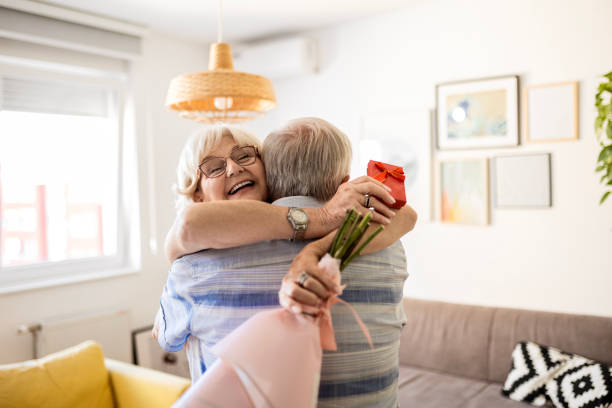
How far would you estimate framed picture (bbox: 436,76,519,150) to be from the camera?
118 inches

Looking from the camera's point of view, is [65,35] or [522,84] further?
[65,35]

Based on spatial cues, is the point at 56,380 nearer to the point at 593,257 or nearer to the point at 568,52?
the point at 593,257

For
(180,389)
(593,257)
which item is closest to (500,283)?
(593,257)

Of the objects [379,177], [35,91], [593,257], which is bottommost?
[593,257]

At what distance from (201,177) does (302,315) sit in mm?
608

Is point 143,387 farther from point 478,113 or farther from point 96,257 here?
point 478,113

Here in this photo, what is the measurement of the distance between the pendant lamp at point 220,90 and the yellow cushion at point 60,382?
133cm

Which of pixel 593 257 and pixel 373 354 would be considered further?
pixel 593 257

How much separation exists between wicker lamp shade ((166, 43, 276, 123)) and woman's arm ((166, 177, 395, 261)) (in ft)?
3.09

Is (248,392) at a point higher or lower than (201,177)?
lower

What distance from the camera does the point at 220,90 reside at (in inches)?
73.9

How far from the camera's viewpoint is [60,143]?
11.1ft

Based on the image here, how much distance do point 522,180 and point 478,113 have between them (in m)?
0.49

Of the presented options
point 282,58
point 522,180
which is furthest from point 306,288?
point 282,58
